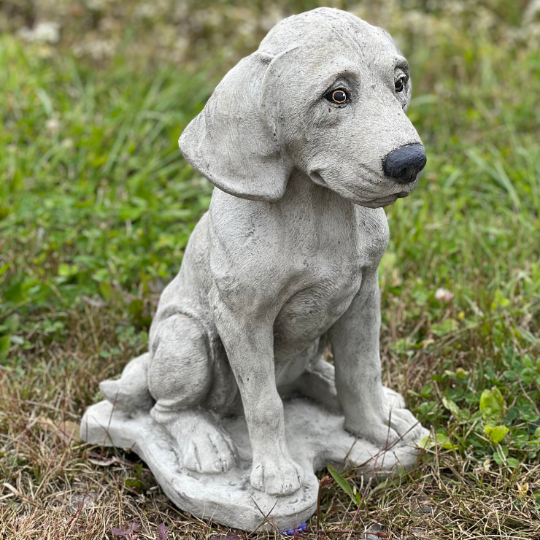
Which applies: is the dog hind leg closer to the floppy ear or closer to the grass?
the grass

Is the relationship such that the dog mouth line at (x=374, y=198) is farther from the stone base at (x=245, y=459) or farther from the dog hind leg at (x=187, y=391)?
the stone base at (x=245, y=459)

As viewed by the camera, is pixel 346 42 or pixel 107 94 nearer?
pixel 346 42

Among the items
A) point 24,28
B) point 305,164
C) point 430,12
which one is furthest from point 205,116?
point 430,12

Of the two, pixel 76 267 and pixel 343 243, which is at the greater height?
pixel 343 243

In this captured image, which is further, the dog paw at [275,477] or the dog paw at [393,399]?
the dog paw at [393,399]

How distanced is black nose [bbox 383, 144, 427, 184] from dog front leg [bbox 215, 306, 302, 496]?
25.8 inches

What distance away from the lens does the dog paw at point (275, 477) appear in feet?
8.21

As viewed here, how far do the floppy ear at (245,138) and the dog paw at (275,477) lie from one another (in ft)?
3.01

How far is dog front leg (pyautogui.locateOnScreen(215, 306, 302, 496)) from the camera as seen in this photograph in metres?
2.40

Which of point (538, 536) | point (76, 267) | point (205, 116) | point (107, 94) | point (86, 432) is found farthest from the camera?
point (107, 94)

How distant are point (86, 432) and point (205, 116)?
139 cm

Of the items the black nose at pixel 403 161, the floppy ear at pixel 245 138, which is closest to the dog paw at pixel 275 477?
the floppy ear at pixel 245 138

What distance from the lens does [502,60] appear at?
6113 mm

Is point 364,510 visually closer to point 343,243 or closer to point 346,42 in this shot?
point 343,243
